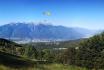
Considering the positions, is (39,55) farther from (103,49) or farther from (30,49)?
(103,49)

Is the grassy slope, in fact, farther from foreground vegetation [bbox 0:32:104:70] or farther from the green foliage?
the green foliage

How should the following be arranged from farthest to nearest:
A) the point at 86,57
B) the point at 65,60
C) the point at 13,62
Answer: the point at 86,57 < the point at 65,60 < the point at 13,62

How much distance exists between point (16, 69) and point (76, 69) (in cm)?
366

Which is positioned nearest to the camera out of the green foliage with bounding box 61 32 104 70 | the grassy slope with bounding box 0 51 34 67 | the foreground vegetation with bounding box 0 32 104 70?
the foreground vegetation with bounding box 0 32 104 70

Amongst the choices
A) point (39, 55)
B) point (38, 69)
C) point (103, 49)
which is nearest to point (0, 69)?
point (38, 69)

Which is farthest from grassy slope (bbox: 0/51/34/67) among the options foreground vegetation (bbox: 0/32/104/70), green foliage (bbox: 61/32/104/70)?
green foliage (bbox: 61/32/104/70)

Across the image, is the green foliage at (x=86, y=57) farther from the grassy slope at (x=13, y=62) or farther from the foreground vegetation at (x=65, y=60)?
the grassy slope at (x=13, y=62)

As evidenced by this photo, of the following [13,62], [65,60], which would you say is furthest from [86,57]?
[13,62]

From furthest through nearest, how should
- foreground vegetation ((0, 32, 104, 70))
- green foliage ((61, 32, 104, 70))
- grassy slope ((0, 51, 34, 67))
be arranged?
green foliage ((61, 32, 104, 70)) < grassy slope ((0, 51, 34, 67)) < foreground vegetation ((0, 32, 104, 70))

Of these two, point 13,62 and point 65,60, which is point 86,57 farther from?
point 13,62

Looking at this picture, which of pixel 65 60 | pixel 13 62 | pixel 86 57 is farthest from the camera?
pixel 86 57

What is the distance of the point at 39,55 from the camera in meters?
161

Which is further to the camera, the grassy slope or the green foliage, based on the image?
the green foliage

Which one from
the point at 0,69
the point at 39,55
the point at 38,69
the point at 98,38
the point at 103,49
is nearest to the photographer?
the point at 0,69
